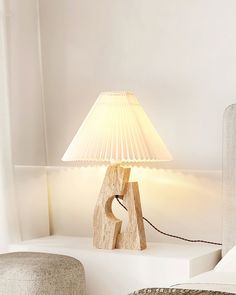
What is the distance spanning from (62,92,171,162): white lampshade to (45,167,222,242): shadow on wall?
270 mm

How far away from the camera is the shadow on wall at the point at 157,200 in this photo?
2.84 meters

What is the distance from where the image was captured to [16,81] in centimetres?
309

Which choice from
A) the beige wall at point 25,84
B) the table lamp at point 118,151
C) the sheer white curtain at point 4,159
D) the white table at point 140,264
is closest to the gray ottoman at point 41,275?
the white table at point 140,264

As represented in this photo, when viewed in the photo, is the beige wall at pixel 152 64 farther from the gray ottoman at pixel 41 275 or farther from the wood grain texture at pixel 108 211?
the gray ottoman at pixel 41 275

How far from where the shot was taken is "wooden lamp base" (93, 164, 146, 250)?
8.80ft

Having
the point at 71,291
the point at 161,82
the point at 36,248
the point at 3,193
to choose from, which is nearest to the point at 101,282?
the point at 71,291

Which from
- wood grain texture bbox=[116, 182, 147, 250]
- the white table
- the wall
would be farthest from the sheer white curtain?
wood grain texture bbox=[116, 182, 147, 250]

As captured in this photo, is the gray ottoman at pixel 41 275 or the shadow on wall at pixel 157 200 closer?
the gray ottoman at pixel 41 275

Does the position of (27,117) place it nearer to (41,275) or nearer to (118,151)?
(118,151)

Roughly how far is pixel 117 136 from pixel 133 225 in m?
0.36

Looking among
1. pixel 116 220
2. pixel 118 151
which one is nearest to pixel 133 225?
pixel 116 220

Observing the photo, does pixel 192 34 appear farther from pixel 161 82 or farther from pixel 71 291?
pixel 71 291

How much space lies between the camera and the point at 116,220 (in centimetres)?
274

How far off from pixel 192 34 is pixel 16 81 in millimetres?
818
